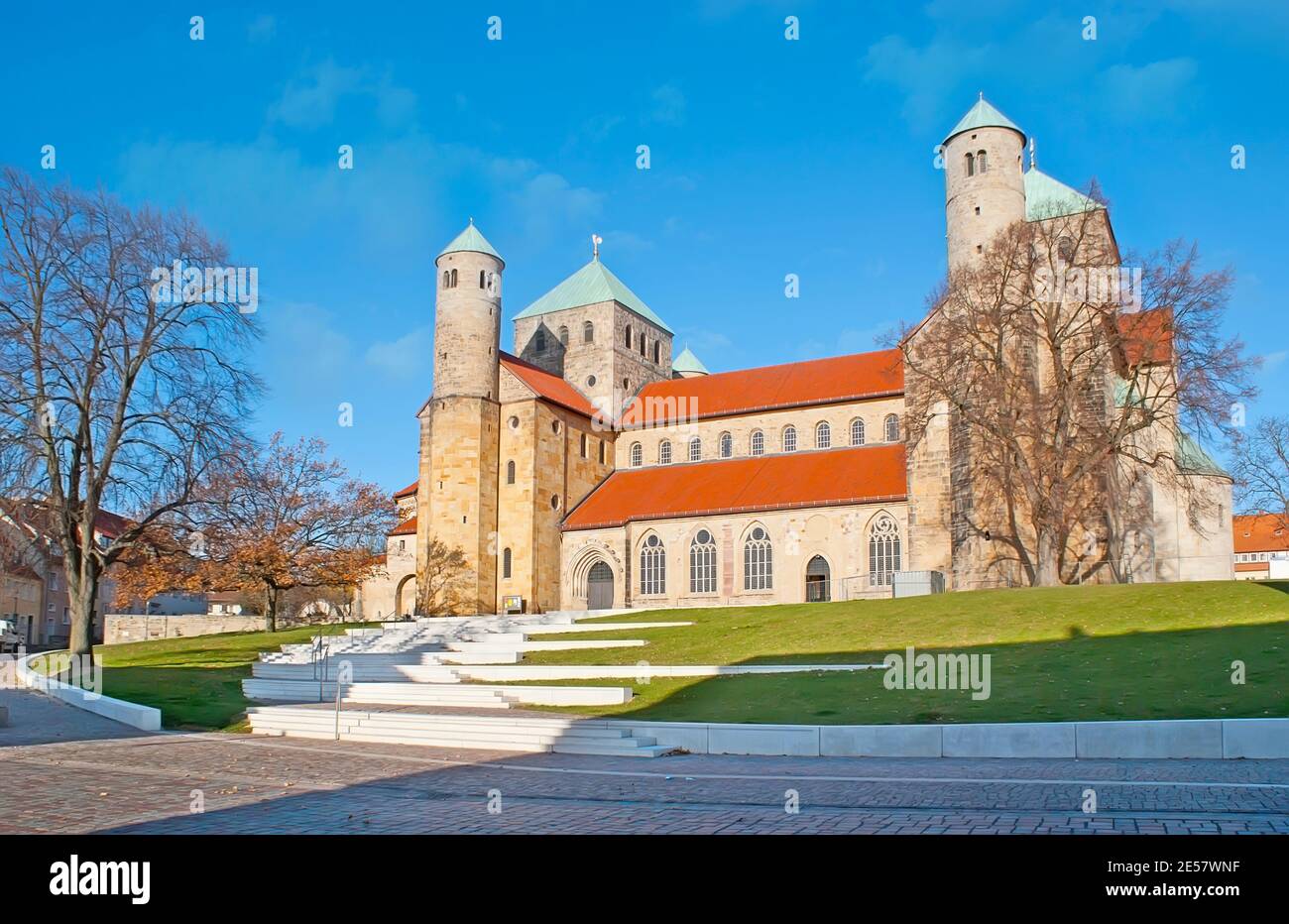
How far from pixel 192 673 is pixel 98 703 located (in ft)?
27.1

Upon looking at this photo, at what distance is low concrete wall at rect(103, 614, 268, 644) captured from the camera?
59.0 m

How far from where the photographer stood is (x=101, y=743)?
1812 centimetres

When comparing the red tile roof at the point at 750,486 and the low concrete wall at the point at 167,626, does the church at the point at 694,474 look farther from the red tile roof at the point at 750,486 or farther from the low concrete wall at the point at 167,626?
the low concrete wall at the point at 167,626

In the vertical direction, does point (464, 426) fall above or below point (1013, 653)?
above

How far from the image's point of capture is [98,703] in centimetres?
2372

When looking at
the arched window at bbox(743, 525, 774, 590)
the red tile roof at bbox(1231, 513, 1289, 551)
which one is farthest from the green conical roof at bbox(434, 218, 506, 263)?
the red tile roof at bbox(1231, 513, 1289, 551)

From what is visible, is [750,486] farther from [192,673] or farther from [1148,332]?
[192,673]

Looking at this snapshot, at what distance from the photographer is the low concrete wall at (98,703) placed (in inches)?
842

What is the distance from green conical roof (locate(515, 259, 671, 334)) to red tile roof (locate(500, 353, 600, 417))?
5259 mm

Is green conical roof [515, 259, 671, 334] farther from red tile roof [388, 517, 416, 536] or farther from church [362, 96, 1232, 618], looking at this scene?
red tile roof [388, 517, 416, 536]

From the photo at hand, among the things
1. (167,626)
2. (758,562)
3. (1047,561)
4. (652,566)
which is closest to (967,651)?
(1047,561)

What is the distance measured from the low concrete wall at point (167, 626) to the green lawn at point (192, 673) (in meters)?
14.1

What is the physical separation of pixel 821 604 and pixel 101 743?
25.5 m
